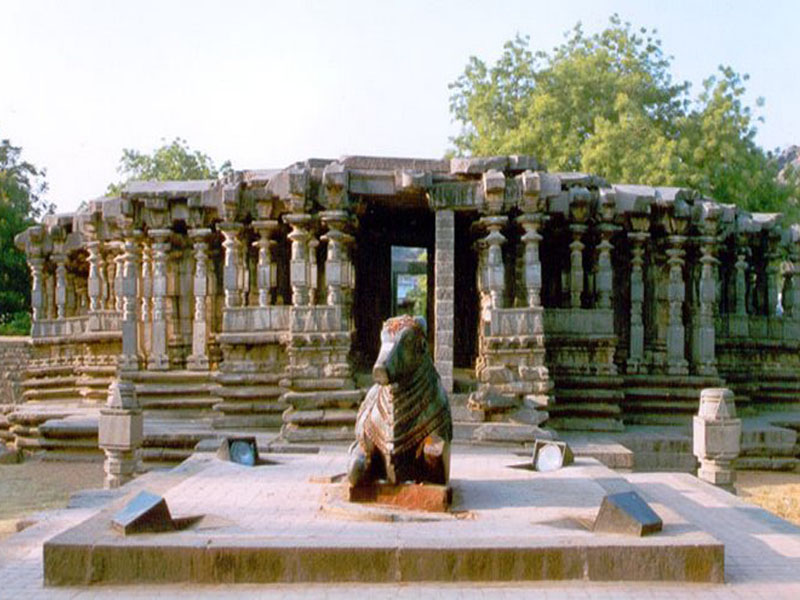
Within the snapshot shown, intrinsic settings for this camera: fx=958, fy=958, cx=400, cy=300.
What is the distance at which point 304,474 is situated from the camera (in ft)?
25.9

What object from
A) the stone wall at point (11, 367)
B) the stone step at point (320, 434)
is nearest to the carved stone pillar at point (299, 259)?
the stone step at point (320, 434)

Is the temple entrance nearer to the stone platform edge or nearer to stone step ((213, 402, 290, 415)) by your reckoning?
stone step ((213, 402, 290, 415))

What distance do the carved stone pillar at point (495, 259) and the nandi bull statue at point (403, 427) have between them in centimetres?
553

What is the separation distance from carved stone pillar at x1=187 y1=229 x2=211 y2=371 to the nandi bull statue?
25.9 feet

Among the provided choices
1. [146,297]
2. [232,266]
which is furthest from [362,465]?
[146,297]

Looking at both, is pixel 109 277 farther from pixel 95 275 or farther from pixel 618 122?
pixel 618 122

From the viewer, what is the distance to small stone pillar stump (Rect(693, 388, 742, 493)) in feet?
29.8

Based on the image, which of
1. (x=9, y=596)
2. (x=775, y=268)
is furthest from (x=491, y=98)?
(x=9, y=596)

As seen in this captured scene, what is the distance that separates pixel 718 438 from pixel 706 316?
512cm

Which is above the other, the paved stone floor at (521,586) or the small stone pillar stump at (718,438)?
the small stone pillar stump at (718,438)

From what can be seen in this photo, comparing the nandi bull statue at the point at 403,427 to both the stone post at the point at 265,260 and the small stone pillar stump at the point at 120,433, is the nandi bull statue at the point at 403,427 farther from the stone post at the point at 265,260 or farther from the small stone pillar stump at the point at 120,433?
the stone post at the point at 265,260

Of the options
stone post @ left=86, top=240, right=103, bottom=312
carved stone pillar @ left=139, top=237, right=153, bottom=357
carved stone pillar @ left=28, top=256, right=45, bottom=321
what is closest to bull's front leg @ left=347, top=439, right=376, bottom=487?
carved stone pillar @ left=139, top=237, right=153, bottom=357

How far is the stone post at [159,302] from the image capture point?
13836 mm

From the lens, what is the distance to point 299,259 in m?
12.0
